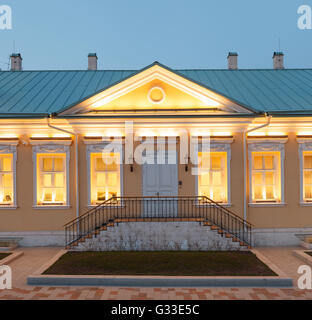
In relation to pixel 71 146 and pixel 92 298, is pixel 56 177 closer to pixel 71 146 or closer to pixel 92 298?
pixel 71 146

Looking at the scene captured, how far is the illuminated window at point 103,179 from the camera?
10.3m

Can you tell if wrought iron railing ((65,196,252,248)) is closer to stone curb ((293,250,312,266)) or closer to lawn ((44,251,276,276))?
lawn ((44,251,276,276))

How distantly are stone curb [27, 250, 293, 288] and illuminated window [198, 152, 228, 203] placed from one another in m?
3.92

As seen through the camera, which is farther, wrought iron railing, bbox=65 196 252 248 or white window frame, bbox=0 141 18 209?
white window frame, bbox=0 141 18 209

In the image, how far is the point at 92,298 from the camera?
5.91 meters

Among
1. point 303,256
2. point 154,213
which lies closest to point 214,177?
point 154,213

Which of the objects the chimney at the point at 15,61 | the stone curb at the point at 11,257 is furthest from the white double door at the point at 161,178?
the chimney at the point at 15,61

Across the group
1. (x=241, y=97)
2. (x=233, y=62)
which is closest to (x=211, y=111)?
(x=241, y=97)

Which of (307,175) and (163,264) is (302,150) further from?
(163,264)

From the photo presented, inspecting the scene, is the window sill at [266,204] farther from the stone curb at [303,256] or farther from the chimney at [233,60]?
the chimney at [233,60]

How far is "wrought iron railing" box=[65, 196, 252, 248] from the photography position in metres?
9.82

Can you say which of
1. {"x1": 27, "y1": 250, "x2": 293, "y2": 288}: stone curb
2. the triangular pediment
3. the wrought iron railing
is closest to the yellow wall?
the wrought iron railing

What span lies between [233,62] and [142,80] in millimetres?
8114
